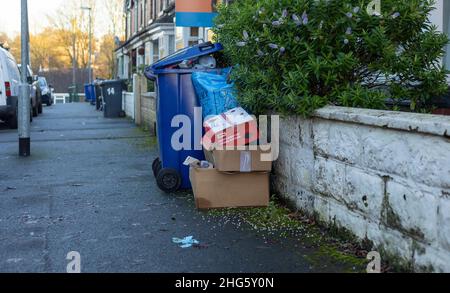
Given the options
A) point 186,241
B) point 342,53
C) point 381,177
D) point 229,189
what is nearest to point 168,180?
point 229,189

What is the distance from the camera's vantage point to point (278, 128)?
18.7 ft

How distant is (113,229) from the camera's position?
5.02 m

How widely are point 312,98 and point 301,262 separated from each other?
148 centimetres

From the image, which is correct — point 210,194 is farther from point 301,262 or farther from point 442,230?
point 442,230

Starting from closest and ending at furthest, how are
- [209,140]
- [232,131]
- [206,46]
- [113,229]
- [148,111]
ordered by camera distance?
[113,229], [232,131], [209,140], [206,46], [148,111]

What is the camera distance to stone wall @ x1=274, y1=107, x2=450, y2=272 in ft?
10.9

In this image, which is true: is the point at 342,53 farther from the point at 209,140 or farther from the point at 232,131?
the point at 209,140

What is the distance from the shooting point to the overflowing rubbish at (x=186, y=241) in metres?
4.49

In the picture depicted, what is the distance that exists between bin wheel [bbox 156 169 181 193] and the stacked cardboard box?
83cm

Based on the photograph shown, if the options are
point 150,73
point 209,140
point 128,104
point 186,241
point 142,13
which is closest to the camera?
point 186,241

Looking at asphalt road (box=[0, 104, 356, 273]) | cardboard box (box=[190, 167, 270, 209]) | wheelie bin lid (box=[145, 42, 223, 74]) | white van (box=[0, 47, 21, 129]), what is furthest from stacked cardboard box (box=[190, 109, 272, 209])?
white van (box=[0, 47, 21, 129])

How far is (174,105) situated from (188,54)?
58 cm

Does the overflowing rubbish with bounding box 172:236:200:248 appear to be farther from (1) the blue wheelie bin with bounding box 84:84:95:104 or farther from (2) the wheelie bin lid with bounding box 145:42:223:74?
(1) the blue wheelie bin with bounding box 84:84:95:104
